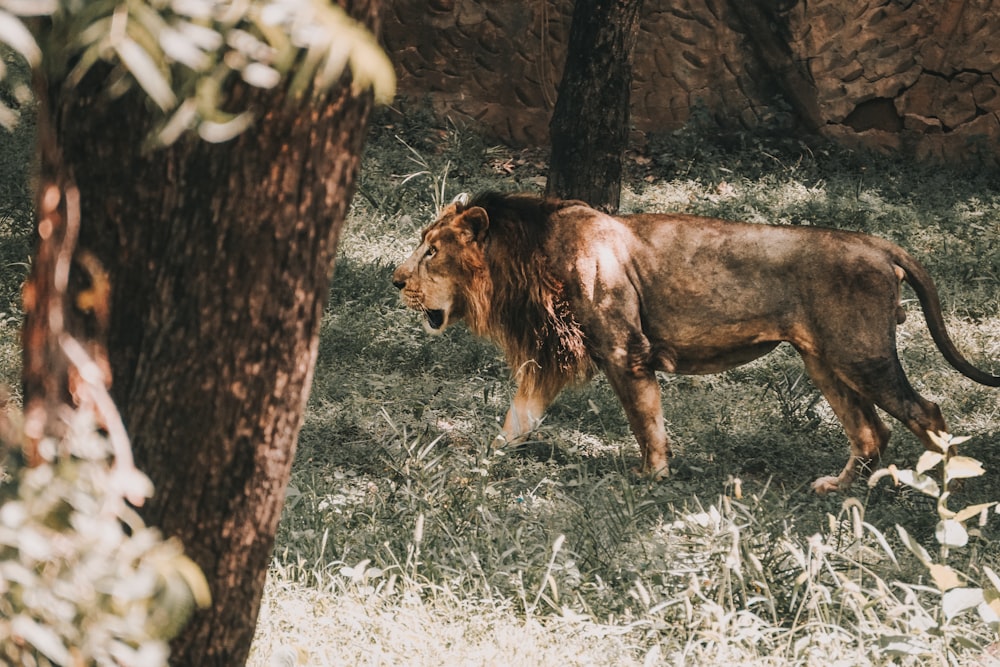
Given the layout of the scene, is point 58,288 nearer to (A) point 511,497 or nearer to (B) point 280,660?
(B) point 280,660

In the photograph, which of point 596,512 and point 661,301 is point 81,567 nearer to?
point 596,512

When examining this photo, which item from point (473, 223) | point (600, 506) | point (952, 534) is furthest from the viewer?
point (473, 223)

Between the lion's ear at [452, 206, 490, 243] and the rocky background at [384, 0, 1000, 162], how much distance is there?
553cm

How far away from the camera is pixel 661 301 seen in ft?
18.5

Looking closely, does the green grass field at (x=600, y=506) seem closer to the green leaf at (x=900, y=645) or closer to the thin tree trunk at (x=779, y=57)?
the green leaf at (x=900, y=645)

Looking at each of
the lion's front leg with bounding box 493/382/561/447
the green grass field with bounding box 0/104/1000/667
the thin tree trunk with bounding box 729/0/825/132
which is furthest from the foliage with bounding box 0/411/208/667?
the thin tree trunk with bounding box 729/0/825/132

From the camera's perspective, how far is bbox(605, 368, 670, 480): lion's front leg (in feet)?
18.2

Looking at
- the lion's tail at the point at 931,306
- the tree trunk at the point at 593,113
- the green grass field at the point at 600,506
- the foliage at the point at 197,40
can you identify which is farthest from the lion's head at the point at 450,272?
the foliage at the point at 197,40

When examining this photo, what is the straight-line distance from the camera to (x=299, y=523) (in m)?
4.68

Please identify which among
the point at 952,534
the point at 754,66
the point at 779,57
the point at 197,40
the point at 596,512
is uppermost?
the point at 197,40

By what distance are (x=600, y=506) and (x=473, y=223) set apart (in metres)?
1.46

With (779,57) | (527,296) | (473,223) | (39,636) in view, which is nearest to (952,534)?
(39,636)

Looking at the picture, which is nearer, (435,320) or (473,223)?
(473,223)

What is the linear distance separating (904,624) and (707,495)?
1.68 metres
